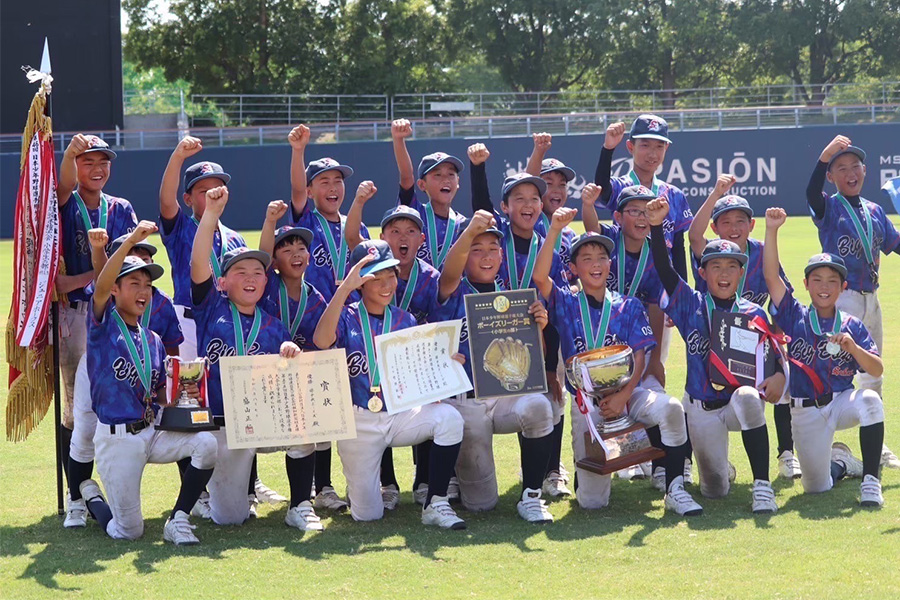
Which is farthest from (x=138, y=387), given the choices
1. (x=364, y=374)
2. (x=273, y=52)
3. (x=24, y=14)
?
(x=273, y=52)

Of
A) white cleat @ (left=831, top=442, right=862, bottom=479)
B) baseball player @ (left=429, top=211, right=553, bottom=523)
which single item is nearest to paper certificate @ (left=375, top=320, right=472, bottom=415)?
baseball player @ (left=429, top=211, right=553, bottom=523)

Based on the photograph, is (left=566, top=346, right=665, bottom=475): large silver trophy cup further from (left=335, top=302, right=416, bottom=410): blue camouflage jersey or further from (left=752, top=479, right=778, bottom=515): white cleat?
(left=335, top=302, right=416, bottom=410): blue camouflage jersey

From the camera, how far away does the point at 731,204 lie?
23.9ft

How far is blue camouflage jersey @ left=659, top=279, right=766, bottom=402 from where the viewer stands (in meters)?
6.55

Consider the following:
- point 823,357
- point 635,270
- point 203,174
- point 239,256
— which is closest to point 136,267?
point 239,256

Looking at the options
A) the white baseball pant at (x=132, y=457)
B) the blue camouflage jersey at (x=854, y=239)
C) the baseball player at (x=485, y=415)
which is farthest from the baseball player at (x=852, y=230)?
A: the white baseball pant at (x=132, y=457)

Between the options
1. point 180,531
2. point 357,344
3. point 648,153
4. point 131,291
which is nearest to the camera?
point 180,531

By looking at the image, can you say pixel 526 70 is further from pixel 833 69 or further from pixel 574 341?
pixel 574 341

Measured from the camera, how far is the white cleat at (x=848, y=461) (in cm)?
695

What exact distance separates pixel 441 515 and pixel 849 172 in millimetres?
3746

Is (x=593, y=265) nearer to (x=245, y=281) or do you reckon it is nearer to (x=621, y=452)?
(x=621, y=452)

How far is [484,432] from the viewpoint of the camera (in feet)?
21.4

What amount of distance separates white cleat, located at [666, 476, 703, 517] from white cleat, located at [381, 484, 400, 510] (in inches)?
61.6

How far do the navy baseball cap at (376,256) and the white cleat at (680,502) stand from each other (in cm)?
197
